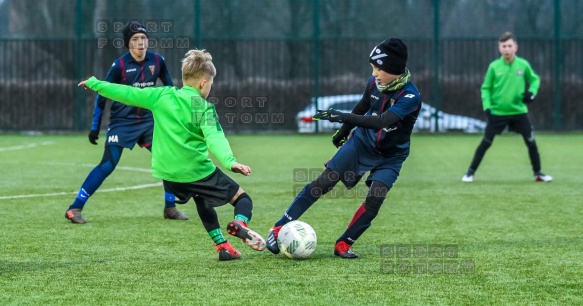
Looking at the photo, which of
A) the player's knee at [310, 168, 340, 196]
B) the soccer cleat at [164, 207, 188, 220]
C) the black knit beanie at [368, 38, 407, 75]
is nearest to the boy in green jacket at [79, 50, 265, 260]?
the player's knee at [310, 168, 340, 196]

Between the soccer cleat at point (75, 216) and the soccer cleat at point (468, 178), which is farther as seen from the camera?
the soccer cleat at point (468, 178)

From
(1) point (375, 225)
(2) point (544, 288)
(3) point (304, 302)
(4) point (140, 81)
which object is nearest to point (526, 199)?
(1) point (375, 225)

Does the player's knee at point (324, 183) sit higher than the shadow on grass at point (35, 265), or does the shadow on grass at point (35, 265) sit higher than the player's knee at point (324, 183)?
the player's knee at point (324, 183)

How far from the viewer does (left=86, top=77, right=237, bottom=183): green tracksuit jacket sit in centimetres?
734

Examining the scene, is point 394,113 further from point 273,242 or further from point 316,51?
point 316,51

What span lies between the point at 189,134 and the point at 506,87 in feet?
25.5

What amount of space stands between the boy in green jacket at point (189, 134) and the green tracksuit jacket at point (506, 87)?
738 cm

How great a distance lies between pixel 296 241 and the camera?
24.4ft

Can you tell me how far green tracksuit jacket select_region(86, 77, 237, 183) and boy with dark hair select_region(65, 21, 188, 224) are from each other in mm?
2692

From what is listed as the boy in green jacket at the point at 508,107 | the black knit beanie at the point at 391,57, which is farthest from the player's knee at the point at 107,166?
the boy in green jacket at the point at 508,107

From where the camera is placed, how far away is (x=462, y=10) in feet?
87.1

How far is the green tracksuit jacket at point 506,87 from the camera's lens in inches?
558

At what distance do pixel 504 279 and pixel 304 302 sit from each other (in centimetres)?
153

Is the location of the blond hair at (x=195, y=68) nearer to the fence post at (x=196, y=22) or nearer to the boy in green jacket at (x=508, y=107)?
the boy in green jacket at (x=508, y=107)
